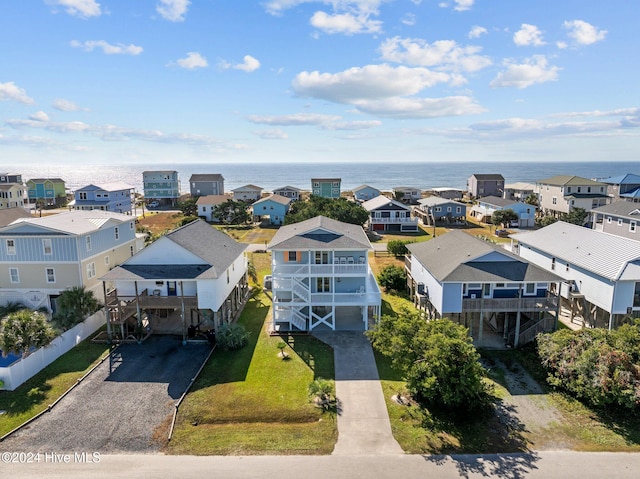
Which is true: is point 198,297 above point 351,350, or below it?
above

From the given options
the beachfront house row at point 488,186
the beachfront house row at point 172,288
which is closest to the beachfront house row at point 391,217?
the beachfront house row at point 172,288

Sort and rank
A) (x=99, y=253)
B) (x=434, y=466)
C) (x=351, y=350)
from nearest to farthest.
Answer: (x=434, y=466)
(x=351, y=350)
(x=99, y=253)

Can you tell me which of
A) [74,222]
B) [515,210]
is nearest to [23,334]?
[74,222]

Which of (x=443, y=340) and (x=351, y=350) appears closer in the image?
(x=443, y=340)

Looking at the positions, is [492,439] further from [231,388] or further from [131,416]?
[131,416]

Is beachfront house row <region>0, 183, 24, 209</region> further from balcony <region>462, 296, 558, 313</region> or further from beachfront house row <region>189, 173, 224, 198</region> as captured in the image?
balcony <region>462, 296, 558, 313</region>

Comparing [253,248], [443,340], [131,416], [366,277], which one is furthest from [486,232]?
[131,416]

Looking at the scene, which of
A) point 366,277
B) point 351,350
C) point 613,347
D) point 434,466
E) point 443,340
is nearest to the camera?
point 434,466

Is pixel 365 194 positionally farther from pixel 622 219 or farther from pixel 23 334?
pixel 23 334

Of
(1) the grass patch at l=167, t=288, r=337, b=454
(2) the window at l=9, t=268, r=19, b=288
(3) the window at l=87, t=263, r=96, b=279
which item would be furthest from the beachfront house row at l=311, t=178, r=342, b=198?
(1) the grass patch at l=167, t=288, r=337, b=454
